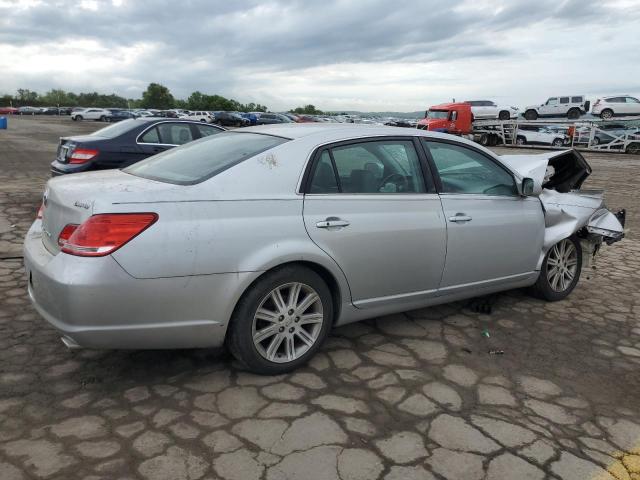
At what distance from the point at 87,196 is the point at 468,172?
2679 millimetres

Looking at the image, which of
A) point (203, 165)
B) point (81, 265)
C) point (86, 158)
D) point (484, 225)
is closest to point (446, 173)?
point (484, 225)

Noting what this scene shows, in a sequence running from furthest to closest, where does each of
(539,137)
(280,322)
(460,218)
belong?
(539,137)
(460,218)
(280,322)

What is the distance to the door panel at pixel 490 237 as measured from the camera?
3721 mm

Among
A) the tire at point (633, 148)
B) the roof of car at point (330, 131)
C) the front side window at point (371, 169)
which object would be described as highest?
the roof of car at point (330, 131)

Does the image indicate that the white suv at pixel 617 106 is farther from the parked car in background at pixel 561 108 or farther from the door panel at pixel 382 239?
the door panel at pixel 382 239

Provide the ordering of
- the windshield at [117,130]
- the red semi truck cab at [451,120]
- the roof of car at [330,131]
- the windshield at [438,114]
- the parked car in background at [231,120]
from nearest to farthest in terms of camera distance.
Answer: the roof of car at [330,131] < the windshield at [117,130] < the red semi truck cab at [451,120] < the windshield at [438,114] < the parked car in background at [231,120]

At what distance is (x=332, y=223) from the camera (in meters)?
3.14

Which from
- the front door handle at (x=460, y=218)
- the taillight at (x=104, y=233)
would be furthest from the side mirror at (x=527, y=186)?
the taillight at (x=104, y=233)

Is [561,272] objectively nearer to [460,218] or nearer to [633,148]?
[460,218]

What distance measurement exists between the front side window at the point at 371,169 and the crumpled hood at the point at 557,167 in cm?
140

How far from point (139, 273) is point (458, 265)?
222 cm

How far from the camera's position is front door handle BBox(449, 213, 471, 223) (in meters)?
3.68

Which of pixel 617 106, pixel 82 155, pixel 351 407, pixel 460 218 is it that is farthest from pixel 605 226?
pixel 617 106

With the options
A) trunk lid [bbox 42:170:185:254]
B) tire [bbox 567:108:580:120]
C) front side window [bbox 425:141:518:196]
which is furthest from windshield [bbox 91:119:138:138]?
tire [bbox 567:108:580:120]
